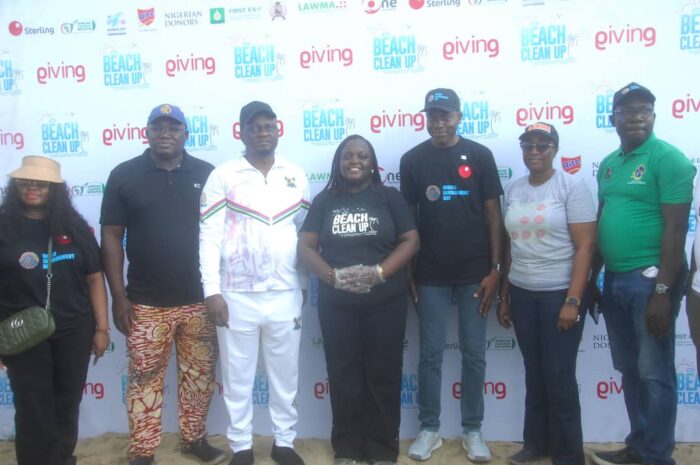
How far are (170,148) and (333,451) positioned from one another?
2.12 m

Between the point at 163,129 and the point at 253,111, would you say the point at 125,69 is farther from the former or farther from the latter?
the point at 253,111

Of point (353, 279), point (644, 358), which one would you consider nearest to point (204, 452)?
point (353, 279)

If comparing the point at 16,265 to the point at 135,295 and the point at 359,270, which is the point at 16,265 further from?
the point at 359,270

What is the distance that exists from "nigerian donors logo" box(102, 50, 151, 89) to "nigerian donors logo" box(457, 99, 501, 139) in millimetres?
2172

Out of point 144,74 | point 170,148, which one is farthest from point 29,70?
point 170,148

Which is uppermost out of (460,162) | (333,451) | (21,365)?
(460,162)

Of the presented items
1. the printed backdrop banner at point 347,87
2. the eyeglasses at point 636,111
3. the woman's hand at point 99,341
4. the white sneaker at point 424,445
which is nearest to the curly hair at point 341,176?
the printed backdrop banner at point 347,87

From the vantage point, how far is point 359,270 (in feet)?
10.1

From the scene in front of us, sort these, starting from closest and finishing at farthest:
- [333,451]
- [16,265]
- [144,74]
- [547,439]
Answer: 1. [16,265]
2. [547,439]
3. [333,451]
4. [144,74]

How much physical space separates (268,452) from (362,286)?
4.51 feet

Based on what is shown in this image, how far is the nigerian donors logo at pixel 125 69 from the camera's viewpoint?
3.89 m

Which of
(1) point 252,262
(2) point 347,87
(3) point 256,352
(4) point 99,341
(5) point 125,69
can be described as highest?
(5) point 125,69

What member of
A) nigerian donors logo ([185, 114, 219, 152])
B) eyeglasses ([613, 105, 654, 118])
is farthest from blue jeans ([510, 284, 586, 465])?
nigerian donors logo ([185, 114, 219, 152])

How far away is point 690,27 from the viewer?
3561 millimetres
